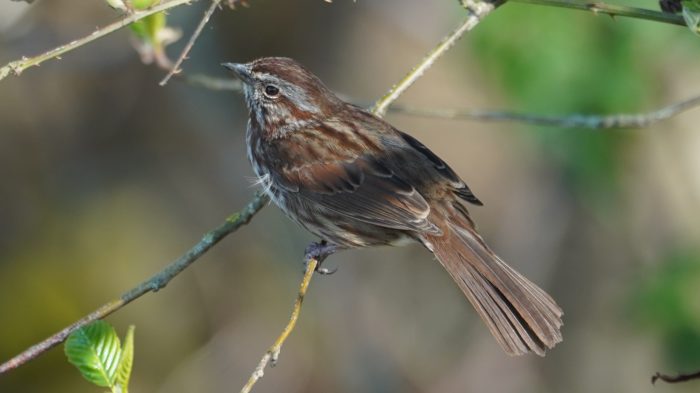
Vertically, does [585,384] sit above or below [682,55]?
below

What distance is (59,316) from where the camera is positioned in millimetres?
7199

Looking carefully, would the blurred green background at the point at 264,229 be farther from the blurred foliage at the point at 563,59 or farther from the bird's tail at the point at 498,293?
the bird's tail at the point at 498,293

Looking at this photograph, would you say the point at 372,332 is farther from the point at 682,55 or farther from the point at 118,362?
the point at 118,362

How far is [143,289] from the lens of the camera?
3.06m

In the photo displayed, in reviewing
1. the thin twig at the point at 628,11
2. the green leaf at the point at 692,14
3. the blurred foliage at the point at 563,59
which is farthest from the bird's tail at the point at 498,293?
the green leaf at the point at 692,14

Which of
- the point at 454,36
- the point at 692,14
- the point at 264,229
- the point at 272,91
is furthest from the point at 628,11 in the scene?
the point at 264,229

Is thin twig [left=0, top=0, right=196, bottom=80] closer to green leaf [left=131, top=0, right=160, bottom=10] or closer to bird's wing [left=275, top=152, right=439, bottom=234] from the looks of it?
green leaf [left=131, top=0, right=160, bottom=10]

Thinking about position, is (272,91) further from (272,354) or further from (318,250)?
(272,354)

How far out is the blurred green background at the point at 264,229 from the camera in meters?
7.19

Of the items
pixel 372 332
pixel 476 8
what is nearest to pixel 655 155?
pixel 372 332

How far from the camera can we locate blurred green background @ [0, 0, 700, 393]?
23.6 ft

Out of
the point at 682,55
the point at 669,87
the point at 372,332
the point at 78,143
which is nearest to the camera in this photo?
the point at 682,55

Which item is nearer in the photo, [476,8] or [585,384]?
[476,8]

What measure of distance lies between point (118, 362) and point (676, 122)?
14.9ft
